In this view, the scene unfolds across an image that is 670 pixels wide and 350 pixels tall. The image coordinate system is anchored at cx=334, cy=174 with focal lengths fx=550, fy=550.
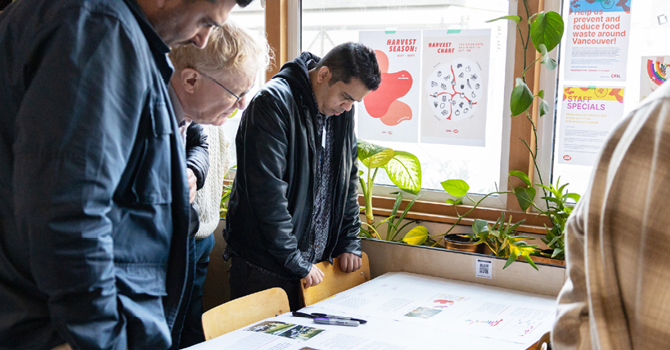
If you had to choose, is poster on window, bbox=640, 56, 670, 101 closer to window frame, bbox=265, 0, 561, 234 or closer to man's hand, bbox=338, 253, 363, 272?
window frame, bbox=265, 0, 561, 234

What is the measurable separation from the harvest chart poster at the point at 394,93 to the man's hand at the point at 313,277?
42.9 inches

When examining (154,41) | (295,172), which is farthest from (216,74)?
(295,172)

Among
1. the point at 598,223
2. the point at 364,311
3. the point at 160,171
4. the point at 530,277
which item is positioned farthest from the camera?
the point at 530,277

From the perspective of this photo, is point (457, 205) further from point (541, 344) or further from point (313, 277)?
point (541, 344)

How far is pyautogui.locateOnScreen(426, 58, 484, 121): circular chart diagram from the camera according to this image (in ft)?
9.35

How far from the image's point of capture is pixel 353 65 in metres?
2.26

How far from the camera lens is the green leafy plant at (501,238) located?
7.91ft

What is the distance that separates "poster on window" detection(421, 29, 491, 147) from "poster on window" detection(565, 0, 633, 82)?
1.30ft

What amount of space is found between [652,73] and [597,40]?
282mm

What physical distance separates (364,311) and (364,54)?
1.04 metres

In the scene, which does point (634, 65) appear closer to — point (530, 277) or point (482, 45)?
point (482, 45)

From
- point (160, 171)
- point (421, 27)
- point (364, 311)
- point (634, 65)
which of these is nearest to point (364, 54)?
point (421, 27)

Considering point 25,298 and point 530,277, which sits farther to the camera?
point 530,277

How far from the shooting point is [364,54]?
2285 mm
